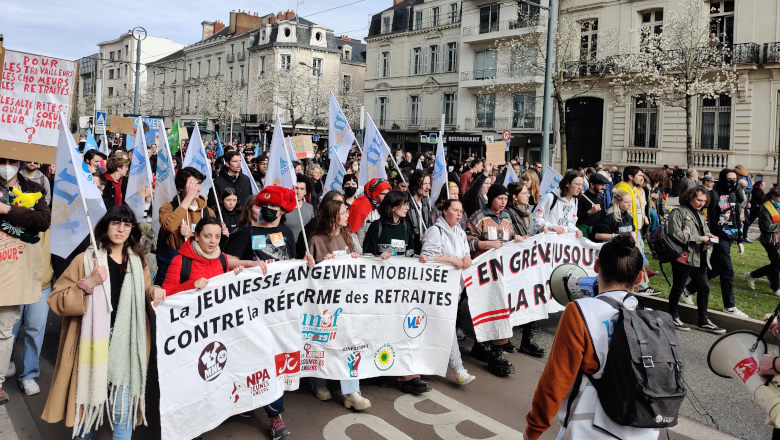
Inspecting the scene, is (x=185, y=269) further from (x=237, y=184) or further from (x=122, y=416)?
(x=237, y=184)

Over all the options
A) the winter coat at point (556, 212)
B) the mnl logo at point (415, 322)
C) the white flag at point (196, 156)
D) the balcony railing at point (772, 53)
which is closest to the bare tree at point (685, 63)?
the balcony railing at point (772, 53)

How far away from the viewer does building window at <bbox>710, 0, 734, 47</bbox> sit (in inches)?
1068

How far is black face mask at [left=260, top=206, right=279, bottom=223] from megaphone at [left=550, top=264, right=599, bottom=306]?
245 cm

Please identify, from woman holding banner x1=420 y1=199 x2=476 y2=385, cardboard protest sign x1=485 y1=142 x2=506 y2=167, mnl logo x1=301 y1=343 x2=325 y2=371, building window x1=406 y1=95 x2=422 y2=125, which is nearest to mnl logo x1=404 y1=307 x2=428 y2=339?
woman holding banner x1=420 y1=199 x2=476 y2=385

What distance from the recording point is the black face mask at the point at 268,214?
506 centimetres

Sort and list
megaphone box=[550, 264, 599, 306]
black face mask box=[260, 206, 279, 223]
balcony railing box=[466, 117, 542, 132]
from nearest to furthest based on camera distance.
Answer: megaphone box=[550, 264, 599, 306] → black face mask box=[260, 206, 279, 223] → balcony railing box=[466, 117, 542, 132]

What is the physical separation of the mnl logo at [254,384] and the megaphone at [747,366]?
9.63 ft

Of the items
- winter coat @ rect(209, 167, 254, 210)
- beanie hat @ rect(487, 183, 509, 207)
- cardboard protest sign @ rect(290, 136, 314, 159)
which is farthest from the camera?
cardboard protest sign @ rect(290, 136, 314, 159)

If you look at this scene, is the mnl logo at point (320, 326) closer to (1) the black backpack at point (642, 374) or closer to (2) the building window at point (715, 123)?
(1) the black backpack at point (642, 374)

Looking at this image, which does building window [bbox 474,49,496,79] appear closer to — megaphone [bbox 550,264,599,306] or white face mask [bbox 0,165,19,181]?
white face mask [bbox 0,165,19,181]

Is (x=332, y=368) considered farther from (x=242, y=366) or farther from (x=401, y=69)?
(x=401, y=69)

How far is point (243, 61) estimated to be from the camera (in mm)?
63219

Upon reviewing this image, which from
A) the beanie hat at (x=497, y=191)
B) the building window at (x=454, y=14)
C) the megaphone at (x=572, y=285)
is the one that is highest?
the building window at (x=454, y=14)

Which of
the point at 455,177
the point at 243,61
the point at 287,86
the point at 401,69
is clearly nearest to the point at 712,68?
the point at 455,177
